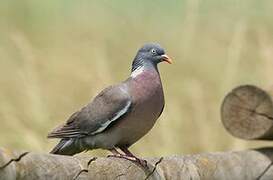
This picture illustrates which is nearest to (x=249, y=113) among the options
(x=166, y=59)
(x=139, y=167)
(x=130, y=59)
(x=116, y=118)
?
(x=166, y=59)

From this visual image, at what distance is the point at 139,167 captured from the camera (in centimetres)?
281

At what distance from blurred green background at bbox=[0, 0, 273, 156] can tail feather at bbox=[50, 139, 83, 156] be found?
7.45 ft

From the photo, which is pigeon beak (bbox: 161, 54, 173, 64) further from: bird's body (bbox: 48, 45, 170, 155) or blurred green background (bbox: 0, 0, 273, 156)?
blurred green background (bbox: 0, 0, 273, 156)

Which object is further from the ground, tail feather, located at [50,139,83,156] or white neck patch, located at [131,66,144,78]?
white neck patch, located at [131,66,144,78]

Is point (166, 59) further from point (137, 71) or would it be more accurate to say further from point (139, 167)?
point (139, 167)

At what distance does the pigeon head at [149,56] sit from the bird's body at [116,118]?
0.24 ft

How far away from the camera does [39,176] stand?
7.56 ft

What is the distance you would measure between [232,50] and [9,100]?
1677 millimetres

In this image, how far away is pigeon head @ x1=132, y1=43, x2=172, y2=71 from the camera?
324cm

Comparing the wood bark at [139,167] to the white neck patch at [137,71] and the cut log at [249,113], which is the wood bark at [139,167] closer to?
the cut log at [249,113]

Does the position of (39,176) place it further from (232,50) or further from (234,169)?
(232,50)

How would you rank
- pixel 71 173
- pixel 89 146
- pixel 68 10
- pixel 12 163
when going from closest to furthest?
1. pixel 12 163
2. pixel 71 173
3. pixel 89 146
4. pixel 68 10

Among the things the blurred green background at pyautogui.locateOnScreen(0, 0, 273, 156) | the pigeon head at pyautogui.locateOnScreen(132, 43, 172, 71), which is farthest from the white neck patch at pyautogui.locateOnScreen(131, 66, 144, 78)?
the blurred green background at pyautogui.locateOnScreen(0, 0, 273, 156)

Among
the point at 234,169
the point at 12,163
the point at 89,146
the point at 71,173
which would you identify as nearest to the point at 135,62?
the point at 89,146
